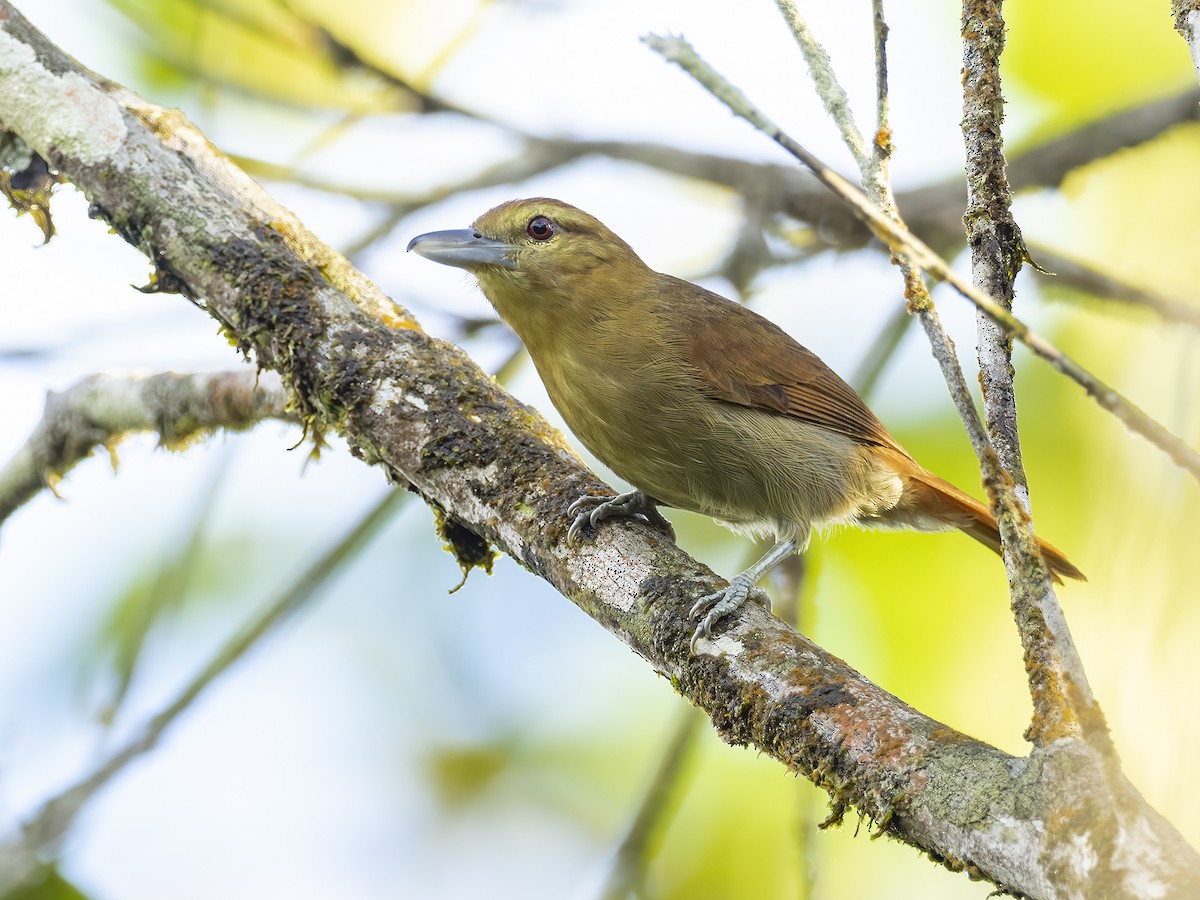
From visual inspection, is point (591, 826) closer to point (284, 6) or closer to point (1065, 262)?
point (1065, 262)

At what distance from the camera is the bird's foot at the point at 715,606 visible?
2.38 metres

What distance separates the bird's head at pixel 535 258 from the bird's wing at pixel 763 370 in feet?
0.99

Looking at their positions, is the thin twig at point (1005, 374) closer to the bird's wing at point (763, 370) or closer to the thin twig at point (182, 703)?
the bird's wing at point (763, 370)

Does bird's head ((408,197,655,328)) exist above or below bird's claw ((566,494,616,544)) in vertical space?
above

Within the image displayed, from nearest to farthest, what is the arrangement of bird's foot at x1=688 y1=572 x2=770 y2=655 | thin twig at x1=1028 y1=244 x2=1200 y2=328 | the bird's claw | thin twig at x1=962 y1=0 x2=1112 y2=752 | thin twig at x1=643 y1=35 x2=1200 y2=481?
thin twig at x1=643 y1=35 x2=1200 y2=481 → thin twig at x1=962 y1=0 x2=1112 y2=752 → bird's foot at x1=688 y1=572 x2=770 y2=655 → the bird's claw → thin twig at x1=1028 y1=244 x2=1200 y2=328

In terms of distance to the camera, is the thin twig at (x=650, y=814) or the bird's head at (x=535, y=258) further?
the bird's head at (x=535, y=258)

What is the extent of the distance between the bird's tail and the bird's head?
1182 mm

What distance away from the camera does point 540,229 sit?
12.8 ft

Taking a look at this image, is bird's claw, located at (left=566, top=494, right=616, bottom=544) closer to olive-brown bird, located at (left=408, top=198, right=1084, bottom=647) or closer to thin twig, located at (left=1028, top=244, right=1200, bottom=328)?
olive-brown bird, located at (left=408, top=198, right=1084, bottom=647)

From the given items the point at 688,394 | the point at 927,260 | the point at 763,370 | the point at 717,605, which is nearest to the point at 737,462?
the point at 688,394

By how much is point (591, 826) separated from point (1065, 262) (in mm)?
2960

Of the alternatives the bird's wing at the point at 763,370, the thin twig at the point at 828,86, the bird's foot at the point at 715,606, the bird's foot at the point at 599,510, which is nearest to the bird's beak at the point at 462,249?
the bird's wing at the point at 763,370

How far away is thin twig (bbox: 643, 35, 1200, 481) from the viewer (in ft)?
4.84

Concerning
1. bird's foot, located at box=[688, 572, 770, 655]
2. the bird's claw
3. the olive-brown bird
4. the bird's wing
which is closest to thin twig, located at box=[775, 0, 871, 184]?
bird's foot, located at box=[688, 572, 770, 655]
